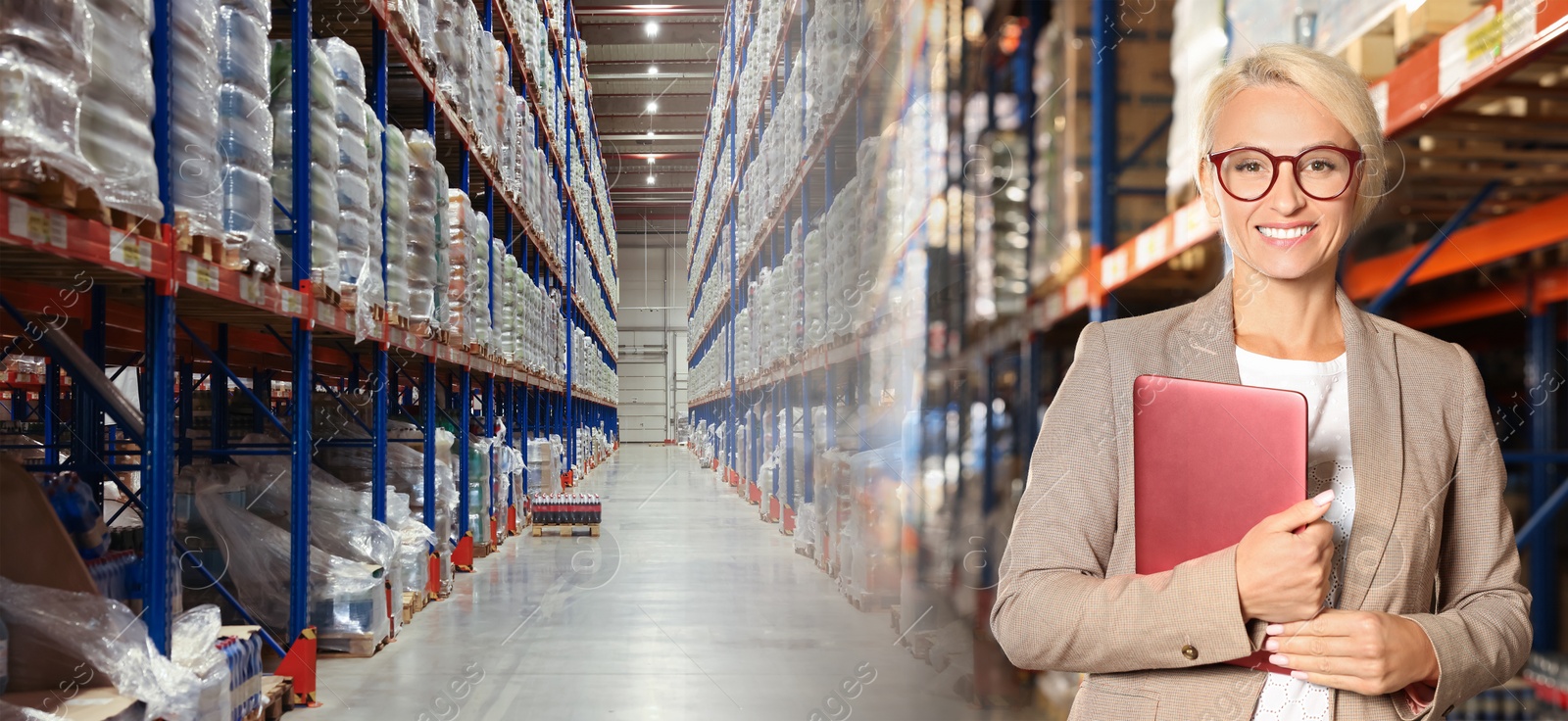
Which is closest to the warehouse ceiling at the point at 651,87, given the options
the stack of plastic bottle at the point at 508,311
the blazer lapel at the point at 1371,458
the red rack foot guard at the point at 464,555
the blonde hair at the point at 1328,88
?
the stack of plastic bottle at the point at 508,311

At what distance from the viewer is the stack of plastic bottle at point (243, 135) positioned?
3564mm

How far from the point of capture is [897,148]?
3.49 m

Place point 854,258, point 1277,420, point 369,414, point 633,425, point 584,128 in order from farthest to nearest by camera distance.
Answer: point 633,425 → point 584,128 → point 369,414 → point 854,258 → point 1277,420

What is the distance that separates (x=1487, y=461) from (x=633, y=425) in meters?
33.6

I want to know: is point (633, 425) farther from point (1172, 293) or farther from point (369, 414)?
point (1172, 293)

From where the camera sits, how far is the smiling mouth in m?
1.06

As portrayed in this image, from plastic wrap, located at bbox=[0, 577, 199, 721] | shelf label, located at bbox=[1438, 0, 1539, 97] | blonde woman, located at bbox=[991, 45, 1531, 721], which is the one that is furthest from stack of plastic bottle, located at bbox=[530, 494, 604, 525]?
blonde woman, located at bbox=[991, 45, 1531, 721]

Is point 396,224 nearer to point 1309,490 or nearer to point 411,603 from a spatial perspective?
point 411,603

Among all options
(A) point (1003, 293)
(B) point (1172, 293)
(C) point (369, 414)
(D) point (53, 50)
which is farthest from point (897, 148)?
(C) point (369, 414)

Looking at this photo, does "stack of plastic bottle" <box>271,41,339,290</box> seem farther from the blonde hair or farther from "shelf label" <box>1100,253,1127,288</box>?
the blonde hair

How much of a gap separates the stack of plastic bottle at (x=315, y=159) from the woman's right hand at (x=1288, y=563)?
4.24 m

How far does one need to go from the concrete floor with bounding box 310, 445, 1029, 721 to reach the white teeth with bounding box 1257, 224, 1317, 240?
269cm

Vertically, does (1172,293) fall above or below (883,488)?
above

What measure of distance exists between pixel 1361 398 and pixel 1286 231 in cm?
20
